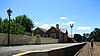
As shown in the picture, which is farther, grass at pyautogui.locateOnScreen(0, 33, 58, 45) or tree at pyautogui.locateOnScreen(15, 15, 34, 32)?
tree at pyautogui.locateOnScreen(15, 15, 34, 32)

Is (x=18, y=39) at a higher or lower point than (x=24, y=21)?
lower

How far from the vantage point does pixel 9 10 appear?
38125mm

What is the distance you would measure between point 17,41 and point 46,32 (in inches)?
3037

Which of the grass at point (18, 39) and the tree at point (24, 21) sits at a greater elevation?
the tree at point (24, 21)

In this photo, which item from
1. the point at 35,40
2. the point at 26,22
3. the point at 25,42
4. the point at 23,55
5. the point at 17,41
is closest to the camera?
the point at 23,55

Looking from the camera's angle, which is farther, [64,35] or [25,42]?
[64,35]

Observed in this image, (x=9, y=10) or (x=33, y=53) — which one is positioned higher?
(x=9, y=10)

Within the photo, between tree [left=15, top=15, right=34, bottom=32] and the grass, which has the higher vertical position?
tree [left=15, top=15, right=34, bottom=32]

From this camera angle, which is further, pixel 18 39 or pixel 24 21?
pixel 24 21

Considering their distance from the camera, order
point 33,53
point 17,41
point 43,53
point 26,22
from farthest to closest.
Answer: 1. point 26,22
2. point 17,41
3. point 43,53
4. point 33,53

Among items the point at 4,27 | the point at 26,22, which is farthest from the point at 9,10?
the point at 26,22

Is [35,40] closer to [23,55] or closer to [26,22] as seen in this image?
[23,55]

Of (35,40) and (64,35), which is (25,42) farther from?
(64,35)

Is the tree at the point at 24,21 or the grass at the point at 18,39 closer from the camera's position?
the grass at the point at 18,39
